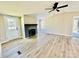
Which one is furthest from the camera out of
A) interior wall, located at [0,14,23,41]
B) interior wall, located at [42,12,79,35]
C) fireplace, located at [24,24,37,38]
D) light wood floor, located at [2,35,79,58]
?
interior wall, located at [42,12,79,35]

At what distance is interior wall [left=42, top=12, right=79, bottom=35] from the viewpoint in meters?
9.77

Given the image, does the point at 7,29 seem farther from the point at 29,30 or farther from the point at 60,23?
the point at 60,23

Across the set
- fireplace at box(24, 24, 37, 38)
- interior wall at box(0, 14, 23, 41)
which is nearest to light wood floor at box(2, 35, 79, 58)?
interior wall at box(0, 14, 23, 41)

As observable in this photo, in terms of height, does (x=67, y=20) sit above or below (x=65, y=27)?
above

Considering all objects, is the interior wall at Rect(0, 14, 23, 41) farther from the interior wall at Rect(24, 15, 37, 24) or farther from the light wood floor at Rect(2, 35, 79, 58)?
the light wood floor at Rect(2, 35, 79, 58)

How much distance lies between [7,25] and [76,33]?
6532 mm

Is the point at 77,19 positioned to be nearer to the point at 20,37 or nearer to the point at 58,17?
the point at 58,17

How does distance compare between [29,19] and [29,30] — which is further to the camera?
[29,30]

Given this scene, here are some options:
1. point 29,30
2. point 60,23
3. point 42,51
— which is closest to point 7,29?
point 29,30

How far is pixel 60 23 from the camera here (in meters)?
10.8

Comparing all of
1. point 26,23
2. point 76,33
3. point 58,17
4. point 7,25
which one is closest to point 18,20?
point 26,23

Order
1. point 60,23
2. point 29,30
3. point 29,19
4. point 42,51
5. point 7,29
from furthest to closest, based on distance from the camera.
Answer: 1. point 60,23
2. point 29,30
3. point 29,19
4. point 7,29
5. point 42,51

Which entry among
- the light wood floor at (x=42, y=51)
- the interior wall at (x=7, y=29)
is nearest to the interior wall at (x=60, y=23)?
the light wood floor at (x=42, y=51)

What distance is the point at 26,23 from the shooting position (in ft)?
29.6
